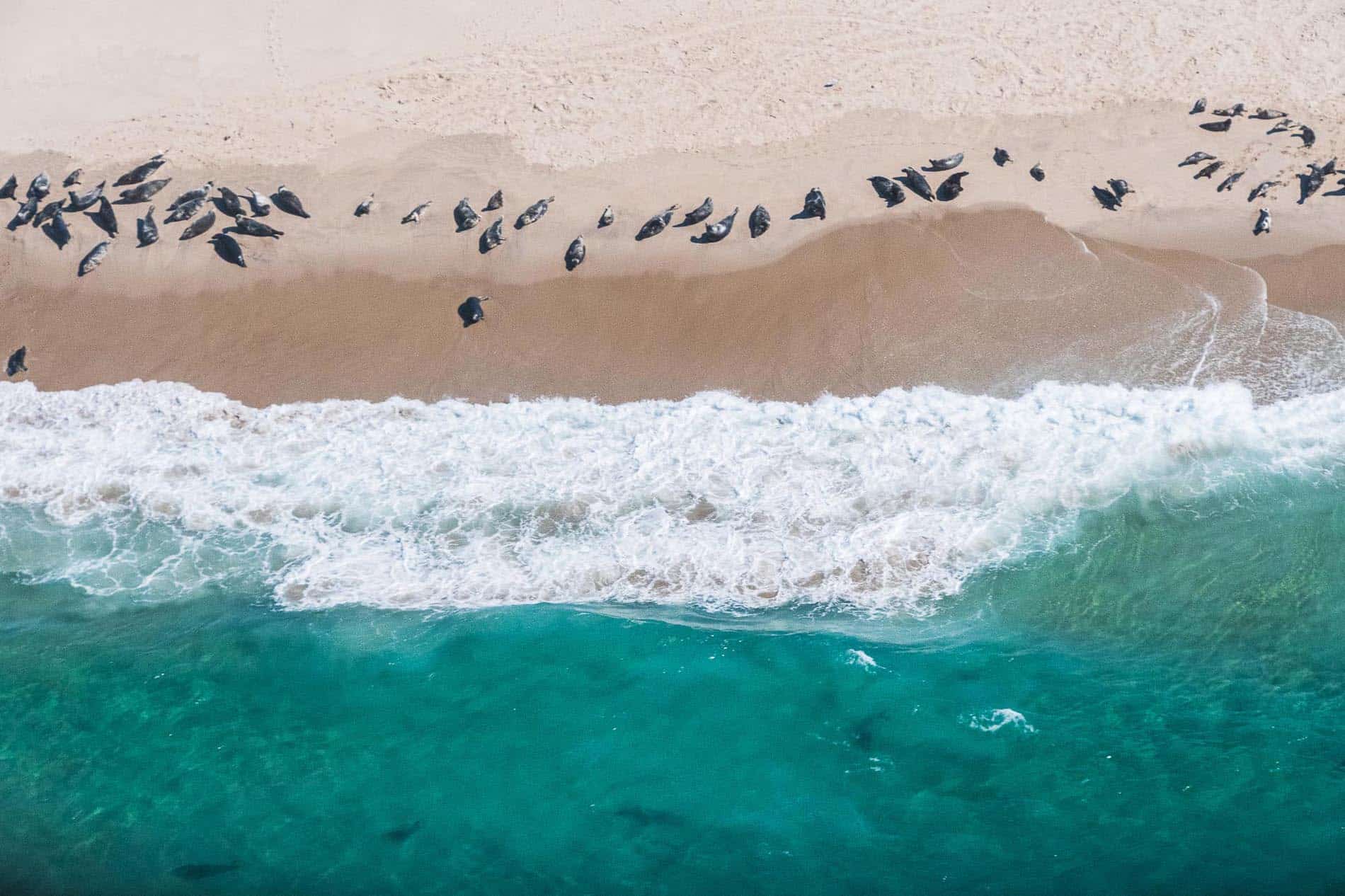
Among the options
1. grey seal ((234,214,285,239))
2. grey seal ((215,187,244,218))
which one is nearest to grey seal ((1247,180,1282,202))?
grey seal ((234,214,285,239))

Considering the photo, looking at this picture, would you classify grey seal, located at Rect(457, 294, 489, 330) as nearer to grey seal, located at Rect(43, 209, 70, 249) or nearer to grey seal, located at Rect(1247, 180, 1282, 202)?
grey seal, located at Rect(43, 209, 70, 249)

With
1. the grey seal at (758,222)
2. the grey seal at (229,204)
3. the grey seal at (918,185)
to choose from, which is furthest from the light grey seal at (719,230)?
the grey seal at (229,204)

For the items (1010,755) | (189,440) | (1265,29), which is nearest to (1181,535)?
(1010,755)

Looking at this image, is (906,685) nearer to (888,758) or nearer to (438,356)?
(888,758)

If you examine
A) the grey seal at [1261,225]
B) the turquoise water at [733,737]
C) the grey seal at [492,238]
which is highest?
the grey seal at [1261,225]

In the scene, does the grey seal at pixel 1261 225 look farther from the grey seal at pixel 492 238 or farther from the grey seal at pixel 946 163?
the grey seal at pixel 492 238

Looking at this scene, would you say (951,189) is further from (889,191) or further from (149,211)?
(149,211)

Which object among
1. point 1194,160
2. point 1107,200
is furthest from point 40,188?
point 1194,160
